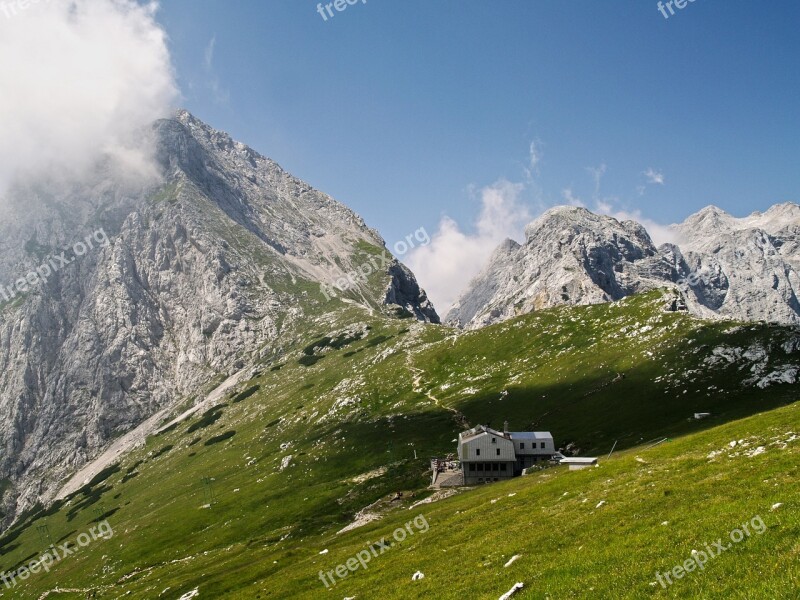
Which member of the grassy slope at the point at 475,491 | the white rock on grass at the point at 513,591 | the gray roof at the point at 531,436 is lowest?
the gray roof at the point at 531,436

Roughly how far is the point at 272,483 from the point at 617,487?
109 m

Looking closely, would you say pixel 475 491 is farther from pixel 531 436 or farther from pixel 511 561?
pixel 511 561

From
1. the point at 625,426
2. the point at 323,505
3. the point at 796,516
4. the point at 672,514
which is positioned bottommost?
the point at 625,426

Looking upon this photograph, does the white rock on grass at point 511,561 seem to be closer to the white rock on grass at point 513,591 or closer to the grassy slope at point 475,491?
the grassy slope at point 475,491

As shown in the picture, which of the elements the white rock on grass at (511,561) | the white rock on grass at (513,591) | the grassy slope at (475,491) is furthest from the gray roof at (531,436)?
the white rock on grass at (513,591)

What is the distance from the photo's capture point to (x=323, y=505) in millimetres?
100438

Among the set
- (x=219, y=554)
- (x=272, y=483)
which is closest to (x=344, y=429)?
(x=272, y=483)

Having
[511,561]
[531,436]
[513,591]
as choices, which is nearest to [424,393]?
[531,436]

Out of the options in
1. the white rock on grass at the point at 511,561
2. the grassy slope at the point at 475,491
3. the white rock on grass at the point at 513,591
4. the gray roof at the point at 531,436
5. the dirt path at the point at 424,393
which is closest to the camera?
the white rock on grass at the point at 513,591

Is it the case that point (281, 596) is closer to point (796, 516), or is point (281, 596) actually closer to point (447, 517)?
point (447, 517)

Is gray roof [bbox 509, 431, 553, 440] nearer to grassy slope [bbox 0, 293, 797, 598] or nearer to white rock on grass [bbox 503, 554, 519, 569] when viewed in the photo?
grassy slope [bbox 0, 293, 797, 598]

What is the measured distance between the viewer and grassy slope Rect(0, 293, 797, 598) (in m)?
26.9

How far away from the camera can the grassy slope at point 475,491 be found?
2689 cm

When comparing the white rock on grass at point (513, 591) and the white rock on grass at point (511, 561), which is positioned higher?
the white rock on grass at point (513, 591)
